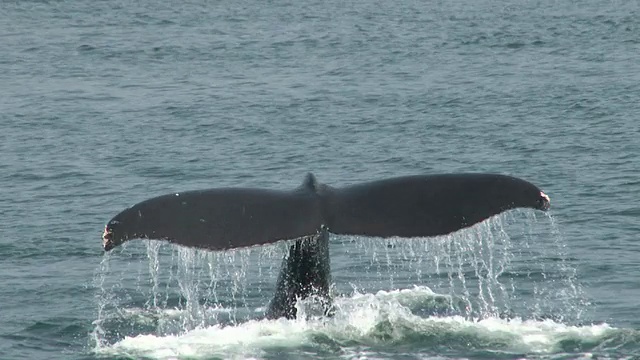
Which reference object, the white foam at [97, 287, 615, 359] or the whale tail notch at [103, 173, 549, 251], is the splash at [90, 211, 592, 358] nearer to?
the white foam at [97, 287, 615, 359]

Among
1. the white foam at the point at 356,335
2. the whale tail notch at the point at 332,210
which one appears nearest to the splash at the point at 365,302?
the white foam at the point at 356,335

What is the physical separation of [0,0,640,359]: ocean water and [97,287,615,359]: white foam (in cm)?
2

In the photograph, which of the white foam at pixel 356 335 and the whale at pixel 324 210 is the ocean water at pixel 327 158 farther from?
the whale at pixel 324 210

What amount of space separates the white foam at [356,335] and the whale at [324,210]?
902mm

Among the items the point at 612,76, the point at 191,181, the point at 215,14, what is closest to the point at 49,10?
the point at 215,14

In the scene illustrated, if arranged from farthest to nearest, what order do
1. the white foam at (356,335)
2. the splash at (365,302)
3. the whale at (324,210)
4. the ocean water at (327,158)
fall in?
the ocean water at (327,158), the splash at (365,302), the white foam at (356,335), the whale at (324,210)

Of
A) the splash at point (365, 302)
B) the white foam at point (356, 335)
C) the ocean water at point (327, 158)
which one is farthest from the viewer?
the ocean water at point (327, 158)

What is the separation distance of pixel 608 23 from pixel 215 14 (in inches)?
445

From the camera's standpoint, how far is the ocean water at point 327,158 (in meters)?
10.8

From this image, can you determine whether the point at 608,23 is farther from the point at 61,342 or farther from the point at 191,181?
the point at 61,342

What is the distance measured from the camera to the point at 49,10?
127 feet

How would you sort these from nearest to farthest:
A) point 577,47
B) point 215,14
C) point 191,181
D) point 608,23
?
1. point 191,181
2. point 577,47
3. point 608,23
4. point 215,14

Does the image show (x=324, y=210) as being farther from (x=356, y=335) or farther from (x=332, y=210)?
(x=356, y=335)

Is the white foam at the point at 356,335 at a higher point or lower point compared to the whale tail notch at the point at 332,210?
lower
